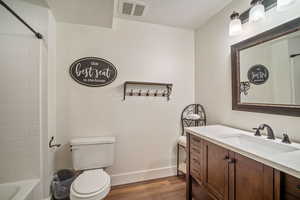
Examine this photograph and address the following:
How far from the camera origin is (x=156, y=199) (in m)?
A: 1.79

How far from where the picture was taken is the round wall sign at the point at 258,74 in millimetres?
1423

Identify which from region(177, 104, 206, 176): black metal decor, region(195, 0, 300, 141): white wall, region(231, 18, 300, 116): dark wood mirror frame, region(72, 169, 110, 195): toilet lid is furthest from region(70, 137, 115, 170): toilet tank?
region(231, 18, 300, 116): dark wood mirror frame

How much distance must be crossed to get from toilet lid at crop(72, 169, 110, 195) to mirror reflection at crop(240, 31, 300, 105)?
5.71ft

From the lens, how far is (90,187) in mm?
1354

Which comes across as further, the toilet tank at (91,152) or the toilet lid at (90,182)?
the toilet tank at (91,152)

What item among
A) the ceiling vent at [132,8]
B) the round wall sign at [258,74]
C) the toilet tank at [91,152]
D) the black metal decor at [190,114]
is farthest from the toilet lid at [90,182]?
the ceiling vent at [132,8]

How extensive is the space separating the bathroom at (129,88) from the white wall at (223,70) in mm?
12

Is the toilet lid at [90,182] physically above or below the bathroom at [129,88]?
below

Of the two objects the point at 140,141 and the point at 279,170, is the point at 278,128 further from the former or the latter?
the point at 140,141

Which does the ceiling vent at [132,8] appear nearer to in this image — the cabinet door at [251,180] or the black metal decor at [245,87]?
the black metal decor at [245,87]

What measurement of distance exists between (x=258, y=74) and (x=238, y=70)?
23cm

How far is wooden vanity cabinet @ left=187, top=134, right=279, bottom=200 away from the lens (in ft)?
2.91

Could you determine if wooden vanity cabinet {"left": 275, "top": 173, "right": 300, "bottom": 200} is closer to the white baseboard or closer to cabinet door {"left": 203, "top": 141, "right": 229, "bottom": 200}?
cabinet door {"left": 203, "top": 141, "right": 229, "bottom": 200}

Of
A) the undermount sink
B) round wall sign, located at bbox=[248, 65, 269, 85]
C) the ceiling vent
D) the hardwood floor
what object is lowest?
the hardwood floor
